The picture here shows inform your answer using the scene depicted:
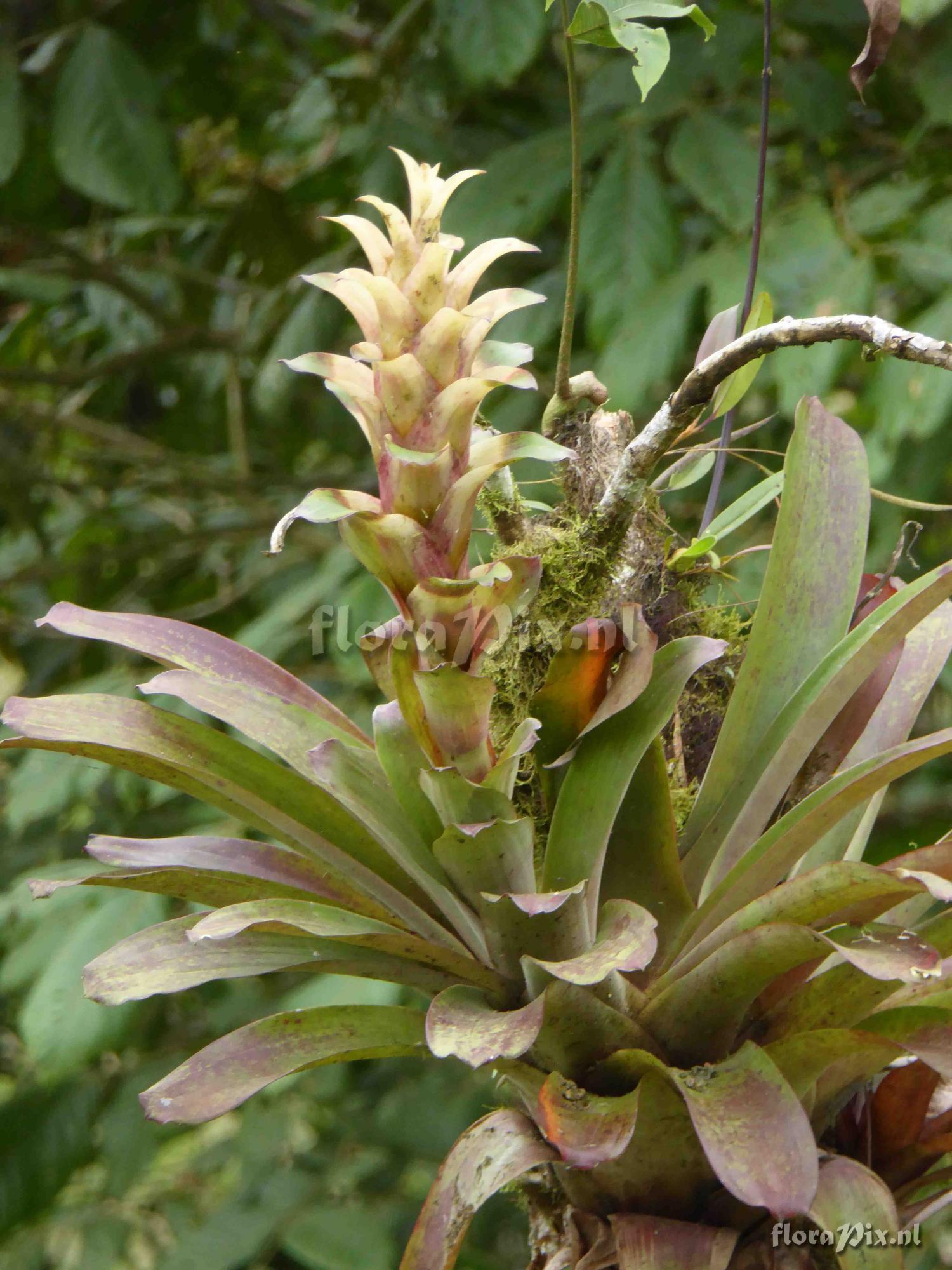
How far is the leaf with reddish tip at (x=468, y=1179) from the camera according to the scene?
48cm

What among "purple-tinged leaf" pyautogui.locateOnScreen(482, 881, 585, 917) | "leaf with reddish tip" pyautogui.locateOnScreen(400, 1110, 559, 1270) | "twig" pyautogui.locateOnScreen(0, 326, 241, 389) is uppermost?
"purple-tinged leaf" pyautogui.locateOnScreen(482, 881, 585, 917)

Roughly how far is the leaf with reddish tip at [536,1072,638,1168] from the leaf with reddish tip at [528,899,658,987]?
0.05 meters

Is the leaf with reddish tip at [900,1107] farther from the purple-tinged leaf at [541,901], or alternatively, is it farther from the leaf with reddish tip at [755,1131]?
the purple-tinged leaf at [541,901]

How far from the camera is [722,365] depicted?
52 centimetres

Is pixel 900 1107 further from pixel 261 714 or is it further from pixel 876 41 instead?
pixel 876 41

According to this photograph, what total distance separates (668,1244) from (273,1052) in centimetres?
18

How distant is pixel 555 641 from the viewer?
608 mm

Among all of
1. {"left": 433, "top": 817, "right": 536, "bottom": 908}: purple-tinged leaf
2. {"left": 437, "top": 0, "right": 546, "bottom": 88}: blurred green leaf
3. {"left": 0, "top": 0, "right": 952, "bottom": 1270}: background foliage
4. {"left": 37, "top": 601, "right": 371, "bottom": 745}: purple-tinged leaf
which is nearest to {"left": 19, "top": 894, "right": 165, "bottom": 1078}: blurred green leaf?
{"left": 0, "top": 0, "right": 952, "bottom": 1270}: background foliage

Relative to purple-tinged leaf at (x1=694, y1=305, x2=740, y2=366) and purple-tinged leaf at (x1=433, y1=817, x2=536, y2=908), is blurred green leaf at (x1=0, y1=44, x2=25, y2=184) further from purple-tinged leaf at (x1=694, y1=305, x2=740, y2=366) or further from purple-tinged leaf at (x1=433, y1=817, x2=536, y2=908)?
purple-tinged leaf at (x1=433, y1=817, x2=536, y2=908)

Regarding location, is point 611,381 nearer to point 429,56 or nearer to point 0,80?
A: point 429,56

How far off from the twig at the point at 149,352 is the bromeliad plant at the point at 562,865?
5.17ft

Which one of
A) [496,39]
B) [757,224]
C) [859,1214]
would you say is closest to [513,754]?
[859,1214]

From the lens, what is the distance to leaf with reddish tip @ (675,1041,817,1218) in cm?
41

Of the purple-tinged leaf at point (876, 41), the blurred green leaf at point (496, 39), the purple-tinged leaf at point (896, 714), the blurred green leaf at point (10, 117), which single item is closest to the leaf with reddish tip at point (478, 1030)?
the purple-tinged leaf at point (896, 714)
